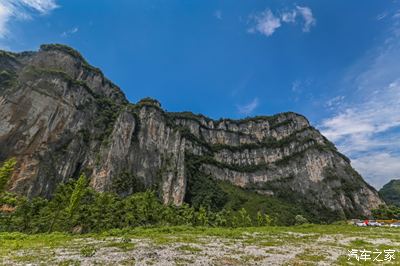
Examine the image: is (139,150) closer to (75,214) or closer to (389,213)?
(75,214)

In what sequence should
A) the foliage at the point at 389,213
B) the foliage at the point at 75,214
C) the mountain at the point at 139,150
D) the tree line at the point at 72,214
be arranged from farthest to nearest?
the foliage at the point at 389,213, the mountain at the point at 139,150, the foliage at the point at 75,214, the tree line at the point at 72,214

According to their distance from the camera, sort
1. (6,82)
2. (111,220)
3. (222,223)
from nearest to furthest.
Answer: (111,220) → (222,223) → (6,82)

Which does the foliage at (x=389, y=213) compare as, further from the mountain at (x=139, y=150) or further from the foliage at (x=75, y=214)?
the foliage at (x=75, y=214)

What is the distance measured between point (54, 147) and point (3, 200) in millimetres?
60628

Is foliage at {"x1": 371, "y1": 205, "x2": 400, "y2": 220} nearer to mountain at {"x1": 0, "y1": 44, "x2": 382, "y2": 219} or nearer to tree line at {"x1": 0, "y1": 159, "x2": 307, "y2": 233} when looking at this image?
mountain at {"x1": 0, "y1": 44, "x2": 382, "y2": 219}

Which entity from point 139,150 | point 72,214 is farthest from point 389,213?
point 139,150

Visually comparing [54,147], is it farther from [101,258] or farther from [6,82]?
[101,258]

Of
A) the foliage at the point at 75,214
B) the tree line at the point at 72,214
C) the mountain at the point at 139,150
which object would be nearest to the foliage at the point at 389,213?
the mountain at the point at 139,150

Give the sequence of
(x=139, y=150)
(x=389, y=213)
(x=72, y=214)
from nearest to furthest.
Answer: (x=72, y=214)
(x=389, y=213)
(x=139, y=150)

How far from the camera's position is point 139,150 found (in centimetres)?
11106

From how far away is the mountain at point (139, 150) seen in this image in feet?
267

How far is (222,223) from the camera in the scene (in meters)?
68.4

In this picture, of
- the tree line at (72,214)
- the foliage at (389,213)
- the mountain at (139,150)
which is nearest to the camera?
the tree line at (72,214)

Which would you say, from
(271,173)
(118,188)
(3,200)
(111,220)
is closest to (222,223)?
(111,220)
